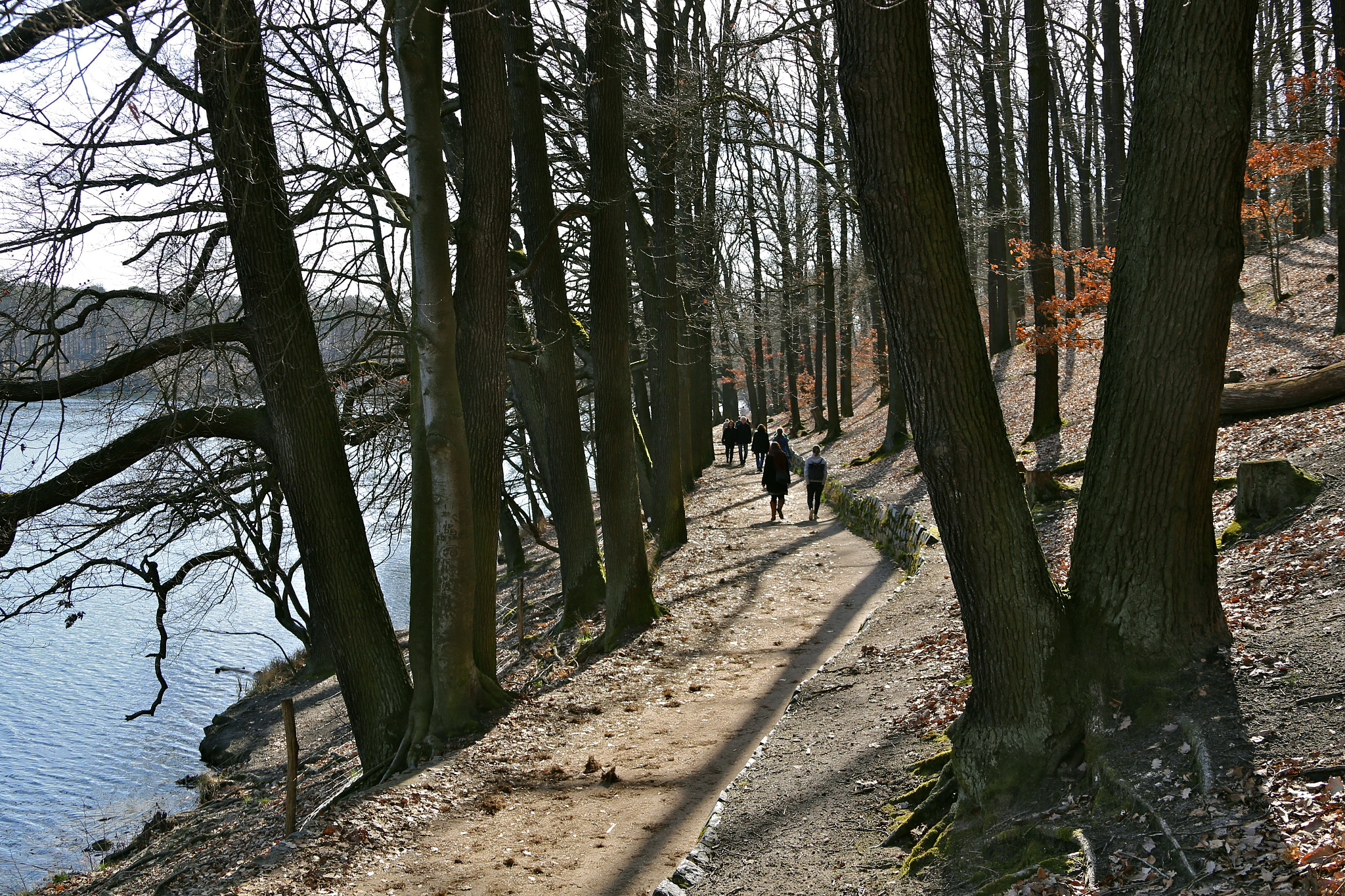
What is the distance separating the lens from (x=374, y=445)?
34.4ft

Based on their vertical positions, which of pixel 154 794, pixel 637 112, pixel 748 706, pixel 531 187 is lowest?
pixel 154 794

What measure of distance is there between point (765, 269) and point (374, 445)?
23.4 metres

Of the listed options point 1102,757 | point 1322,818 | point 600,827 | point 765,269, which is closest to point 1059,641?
point 1102,757

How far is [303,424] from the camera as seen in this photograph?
8.11 meters

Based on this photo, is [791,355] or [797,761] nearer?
[797,761]

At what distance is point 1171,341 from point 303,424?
6933mm

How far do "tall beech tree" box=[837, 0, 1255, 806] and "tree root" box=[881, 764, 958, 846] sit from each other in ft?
0.37

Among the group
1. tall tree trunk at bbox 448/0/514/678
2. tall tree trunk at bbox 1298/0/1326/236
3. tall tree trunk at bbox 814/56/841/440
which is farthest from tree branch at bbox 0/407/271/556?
tall tree trunk at bbox 1298/0/1326/236

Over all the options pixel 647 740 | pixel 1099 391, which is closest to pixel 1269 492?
pixel 1099 391

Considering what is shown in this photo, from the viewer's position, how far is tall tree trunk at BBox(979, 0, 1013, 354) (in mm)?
13494

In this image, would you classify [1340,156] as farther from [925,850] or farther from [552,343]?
[925,850]

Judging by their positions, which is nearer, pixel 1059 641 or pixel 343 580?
pixel 1059 641

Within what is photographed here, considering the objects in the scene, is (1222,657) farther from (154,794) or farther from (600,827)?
(154,794)

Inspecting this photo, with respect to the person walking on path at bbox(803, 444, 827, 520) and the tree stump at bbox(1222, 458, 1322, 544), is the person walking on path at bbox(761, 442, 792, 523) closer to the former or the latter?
the person walking on path at bbox(803, 444, 827, 520)
